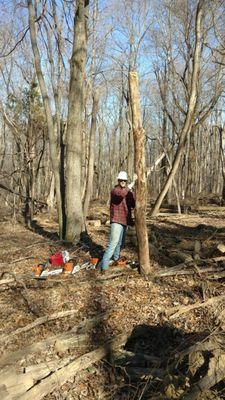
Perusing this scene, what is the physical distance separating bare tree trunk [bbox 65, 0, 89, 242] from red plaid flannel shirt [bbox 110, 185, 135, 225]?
121 inches

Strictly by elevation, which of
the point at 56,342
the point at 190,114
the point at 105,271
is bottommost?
the point at 56,342

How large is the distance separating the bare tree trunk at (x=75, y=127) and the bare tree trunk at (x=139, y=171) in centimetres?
350

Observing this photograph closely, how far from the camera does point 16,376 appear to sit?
4395 millimetres

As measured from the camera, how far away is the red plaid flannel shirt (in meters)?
7.14

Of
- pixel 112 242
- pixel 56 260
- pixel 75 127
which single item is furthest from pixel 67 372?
pixel 75 127

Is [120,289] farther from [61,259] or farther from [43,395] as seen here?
[43,395]

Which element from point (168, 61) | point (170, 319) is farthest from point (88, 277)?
point (168, 61)

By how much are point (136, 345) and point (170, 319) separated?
68cm

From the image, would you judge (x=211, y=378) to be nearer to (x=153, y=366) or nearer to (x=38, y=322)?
(x=153, y=366)

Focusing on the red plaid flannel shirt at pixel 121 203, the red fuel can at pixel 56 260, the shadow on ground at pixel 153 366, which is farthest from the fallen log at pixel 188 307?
the red fuel can at pixel 56 260

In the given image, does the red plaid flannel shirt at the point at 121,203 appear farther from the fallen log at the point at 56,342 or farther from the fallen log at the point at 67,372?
the fallen log at the point at 67,372

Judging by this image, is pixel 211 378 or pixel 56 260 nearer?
pixel 211 378

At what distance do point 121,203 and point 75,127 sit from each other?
369 cm

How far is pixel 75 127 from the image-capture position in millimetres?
10156
